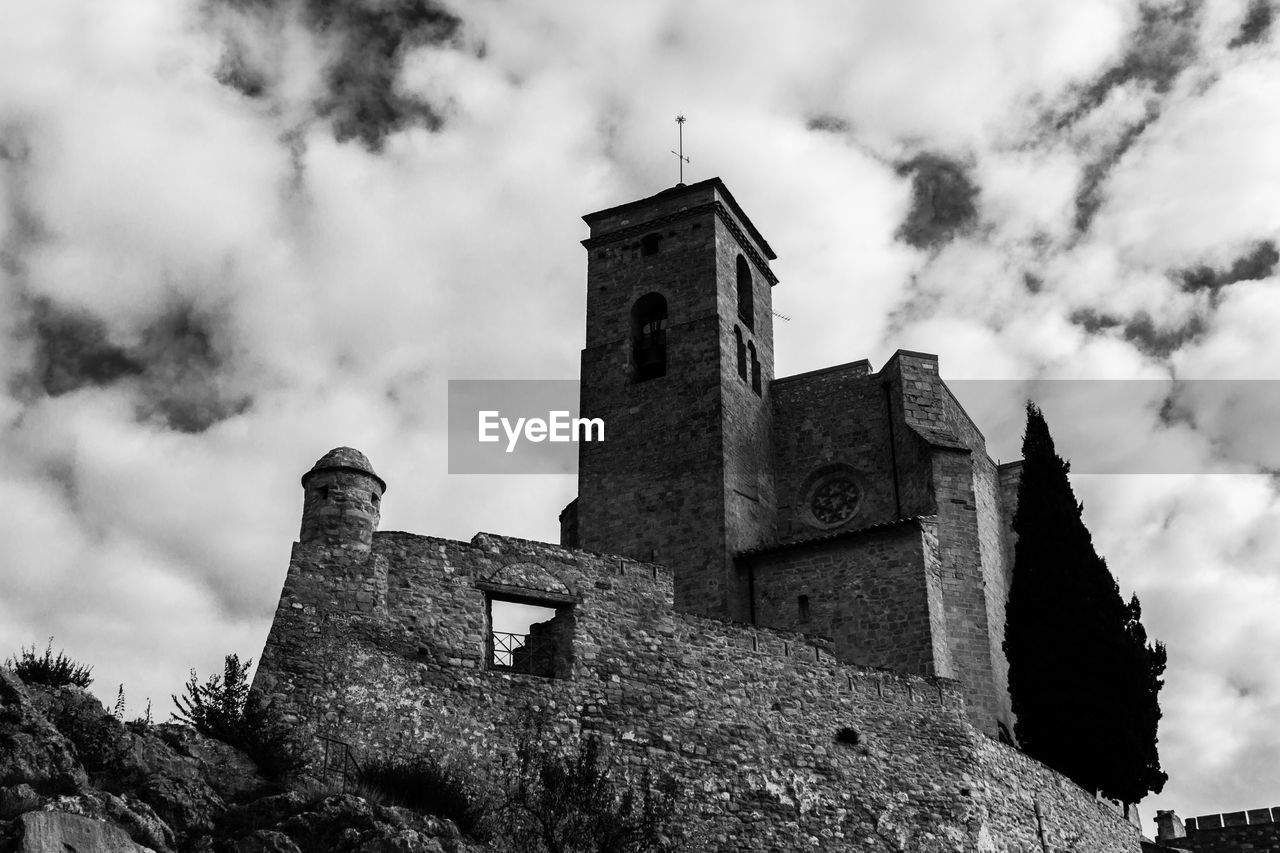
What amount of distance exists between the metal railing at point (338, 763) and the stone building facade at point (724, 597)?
29cm

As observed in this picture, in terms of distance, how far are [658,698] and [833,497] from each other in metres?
13.2

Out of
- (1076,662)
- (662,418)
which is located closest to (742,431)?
(662,418)

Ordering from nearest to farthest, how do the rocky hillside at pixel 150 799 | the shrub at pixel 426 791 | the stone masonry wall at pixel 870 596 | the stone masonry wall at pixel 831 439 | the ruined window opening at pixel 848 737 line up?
the rocky hillside at pixel 150 799
the shrub at pixel 426 791
the ruined window opening at pixel 848 737
the stone masonry wall at pixel 870 596
the stone masonry wall at pixel 831 439

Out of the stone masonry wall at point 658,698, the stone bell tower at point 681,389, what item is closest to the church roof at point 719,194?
the stone bell tower at point 681,389

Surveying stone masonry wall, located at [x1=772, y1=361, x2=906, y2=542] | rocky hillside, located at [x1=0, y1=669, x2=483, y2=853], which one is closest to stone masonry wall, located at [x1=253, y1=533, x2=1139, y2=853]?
rocky hillside, located at [x1=0, y1=669, x2=483, y2=853]

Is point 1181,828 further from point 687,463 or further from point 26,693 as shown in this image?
point 26,693

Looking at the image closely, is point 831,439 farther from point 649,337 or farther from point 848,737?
point 848,737

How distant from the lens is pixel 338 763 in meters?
18.0

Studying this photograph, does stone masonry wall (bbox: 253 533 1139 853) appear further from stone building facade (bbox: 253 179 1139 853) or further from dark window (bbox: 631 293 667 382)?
dark window (bbox: 631 293 667 382)

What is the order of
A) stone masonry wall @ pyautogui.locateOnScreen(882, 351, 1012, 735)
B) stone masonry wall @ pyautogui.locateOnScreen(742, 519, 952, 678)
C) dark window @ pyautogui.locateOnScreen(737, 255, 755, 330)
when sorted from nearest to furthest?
stone masonry wall @ pyautogui.locateOnScreen(742, 519, 952, 678) → stone masonry wall @ pyautogui.locateOnScreen(882, 351, 1012, 735) → dark window @ pyautogui.locateOnScreen(737, 255, 755, 330)

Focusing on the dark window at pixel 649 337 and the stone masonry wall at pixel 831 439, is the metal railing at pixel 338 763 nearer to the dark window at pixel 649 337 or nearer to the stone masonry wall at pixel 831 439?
the stone masonry wall at pixel 831 439

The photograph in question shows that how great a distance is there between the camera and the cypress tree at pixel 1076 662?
2850cm

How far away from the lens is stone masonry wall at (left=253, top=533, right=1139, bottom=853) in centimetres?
1902

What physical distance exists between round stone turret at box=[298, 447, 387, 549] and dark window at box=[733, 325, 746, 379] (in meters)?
15.5
